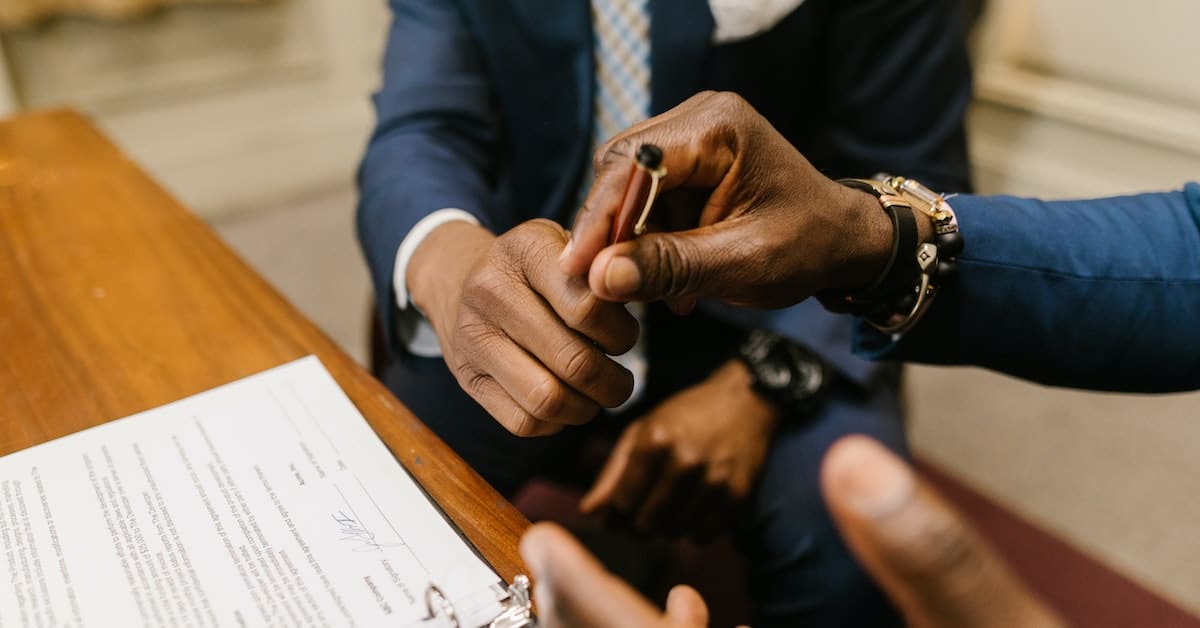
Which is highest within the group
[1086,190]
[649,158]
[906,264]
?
[649,158]

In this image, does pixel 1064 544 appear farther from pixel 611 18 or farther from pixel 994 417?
pixel 611 18

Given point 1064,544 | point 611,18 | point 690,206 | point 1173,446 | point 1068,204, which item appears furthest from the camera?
point 1173,446

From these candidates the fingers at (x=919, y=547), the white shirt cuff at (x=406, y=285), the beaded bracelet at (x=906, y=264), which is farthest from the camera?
the white shirt cuff at (x=406, y=285)

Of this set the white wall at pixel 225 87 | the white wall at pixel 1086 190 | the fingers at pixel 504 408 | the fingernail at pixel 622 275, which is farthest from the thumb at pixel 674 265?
the white wall at pixel 225 87

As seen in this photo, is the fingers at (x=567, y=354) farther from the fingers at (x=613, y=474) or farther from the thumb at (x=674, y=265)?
the fingers at (x=613, y=474)

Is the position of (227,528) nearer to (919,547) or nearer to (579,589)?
(579,589)

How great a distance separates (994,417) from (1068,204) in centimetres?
101

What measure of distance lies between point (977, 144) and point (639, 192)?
5.04 ft

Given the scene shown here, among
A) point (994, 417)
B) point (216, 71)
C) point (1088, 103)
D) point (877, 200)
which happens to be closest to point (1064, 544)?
point (994, 417)

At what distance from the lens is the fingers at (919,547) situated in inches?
9.6

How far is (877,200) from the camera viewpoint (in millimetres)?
562

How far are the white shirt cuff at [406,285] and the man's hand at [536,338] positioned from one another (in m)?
0.13

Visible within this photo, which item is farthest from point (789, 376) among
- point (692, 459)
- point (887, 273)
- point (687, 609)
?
point (687, 609)
